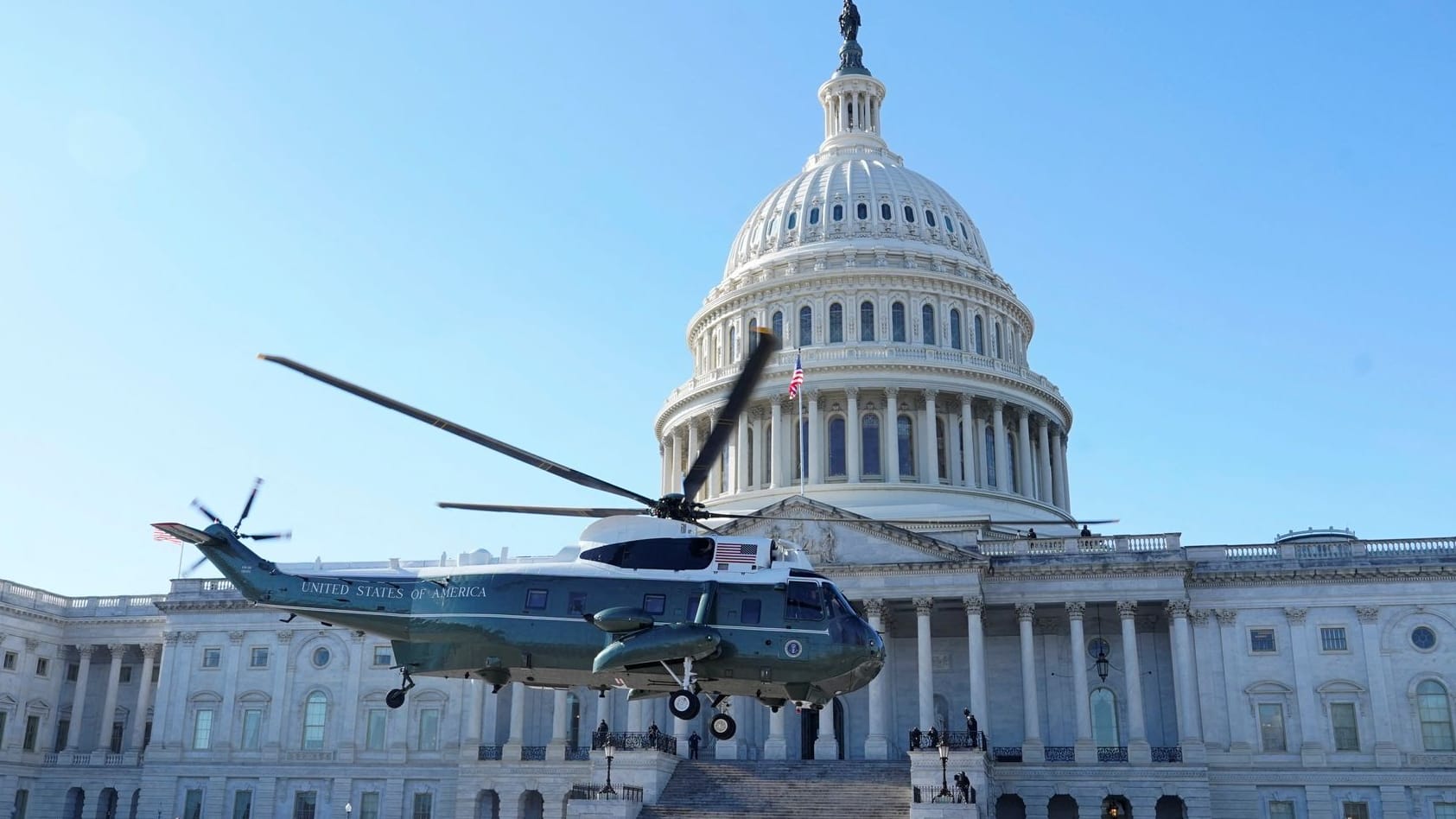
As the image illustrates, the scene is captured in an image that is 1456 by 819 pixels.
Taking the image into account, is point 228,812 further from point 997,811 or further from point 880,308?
point 880,308

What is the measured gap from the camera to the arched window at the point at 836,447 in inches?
3162

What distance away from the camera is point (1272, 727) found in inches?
2488

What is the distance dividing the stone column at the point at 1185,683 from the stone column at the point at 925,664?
10687mm

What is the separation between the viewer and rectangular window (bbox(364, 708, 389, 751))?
72062mm

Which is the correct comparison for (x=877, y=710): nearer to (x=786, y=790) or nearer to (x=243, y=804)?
(x=786, y=790)

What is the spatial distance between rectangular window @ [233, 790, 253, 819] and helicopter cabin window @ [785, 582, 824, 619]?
52.3 metres

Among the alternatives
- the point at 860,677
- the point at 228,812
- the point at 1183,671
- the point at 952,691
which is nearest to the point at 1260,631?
the point at 1183,671

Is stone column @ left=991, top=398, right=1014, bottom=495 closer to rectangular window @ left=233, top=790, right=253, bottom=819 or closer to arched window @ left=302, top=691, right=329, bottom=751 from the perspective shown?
arched window @ left=302, top=691, right=329, bottom=751

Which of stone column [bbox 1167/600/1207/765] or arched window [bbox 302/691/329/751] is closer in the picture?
stone column [bbox 1167/600/1207/765]

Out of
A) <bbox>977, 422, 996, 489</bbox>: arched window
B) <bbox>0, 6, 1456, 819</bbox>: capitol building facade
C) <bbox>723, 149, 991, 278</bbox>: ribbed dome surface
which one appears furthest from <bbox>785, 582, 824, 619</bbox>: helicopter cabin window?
<bbox>723, 149, 991, 278</bbox>: ribbed dome surface

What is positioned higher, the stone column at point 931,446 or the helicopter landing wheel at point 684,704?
the stone column at point 931,446

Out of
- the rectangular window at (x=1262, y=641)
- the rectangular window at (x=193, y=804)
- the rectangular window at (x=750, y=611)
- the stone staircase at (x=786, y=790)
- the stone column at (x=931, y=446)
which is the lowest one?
the rectangular window at (x=193, y=804)

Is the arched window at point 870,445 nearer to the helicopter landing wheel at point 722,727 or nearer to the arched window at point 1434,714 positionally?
the arched window at point 1434,714

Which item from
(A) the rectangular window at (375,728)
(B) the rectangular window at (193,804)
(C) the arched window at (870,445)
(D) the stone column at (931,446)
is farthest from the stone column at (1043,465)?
(B) the rectangular window at (193,804)
